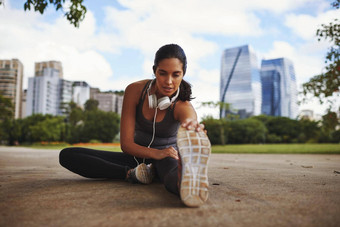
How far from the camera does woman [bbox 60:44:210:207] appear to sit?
1.56m

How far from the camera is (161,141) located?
7.99ft

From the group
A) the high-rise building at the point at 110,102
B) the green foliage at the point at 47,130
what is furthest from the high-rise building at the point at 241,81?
the green foliage at the point at 47,130

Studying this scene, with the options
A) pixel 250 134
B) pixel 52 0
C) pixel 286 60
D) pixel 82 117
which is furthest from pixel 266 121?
pixel 286 60

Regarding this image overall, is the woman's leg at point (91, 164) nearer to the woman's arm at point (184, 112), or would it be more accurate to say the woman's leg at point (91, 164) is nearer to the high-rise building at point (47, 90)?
the woman's arm at point (184, 112)

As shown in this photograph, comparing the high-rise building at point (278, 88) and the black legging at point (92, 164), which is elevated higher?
the high-rise building at point (278, 88)

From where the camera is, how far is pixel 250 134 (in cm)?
4506

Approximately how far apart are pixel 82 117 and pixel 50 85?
40.3 metres

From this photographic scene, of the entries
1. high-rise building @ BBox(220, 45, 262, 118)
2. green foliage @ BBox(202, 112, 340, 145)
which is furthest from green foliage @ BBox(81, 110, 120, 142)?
high-rise building @ BBox(220, 45, 262, 118)

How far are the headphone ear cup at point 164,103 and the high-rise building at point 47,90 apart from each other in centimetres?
7935

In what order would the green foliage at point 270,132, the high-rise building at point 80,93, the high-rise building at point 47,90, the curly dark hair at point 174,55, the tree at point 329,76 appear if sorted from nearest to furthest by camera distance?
the curly dark hair at point 174,55
the tree at point 329,76
the green foliage at point 270,132
the high-rise building at point 47,90
the high-rise building at point 80,93

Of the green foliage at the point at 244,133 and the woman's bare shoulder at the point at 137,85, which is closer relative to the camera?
the woman's bare shoulder at the point at 137,85

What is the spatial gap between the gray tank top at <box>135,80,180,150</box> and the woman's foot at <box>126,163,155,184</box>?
202 millimetres

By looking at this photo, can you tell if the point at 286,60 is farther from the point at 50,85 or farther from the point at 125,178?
the point at 125,178

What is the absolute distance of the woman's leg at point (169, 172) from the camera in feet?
5.88
